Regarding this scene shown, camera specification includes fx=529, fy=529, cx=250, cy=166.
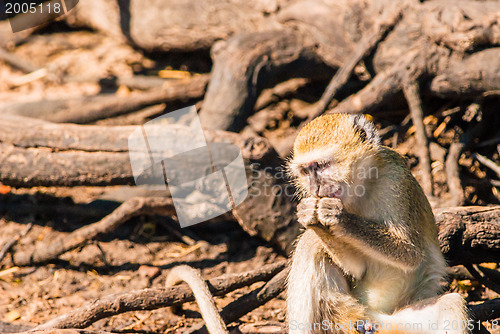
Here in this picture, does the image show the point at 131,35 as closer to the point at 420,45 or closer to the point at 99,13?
the point at 99,13

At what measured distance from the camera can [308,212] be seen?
3.04 metres

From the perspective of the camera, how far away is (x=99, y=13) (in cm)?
736

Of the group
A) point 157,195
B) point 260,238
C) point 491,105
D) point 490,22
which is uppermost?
point 490,22

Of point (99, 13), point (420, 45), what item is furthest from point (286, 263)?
point (99, 13)

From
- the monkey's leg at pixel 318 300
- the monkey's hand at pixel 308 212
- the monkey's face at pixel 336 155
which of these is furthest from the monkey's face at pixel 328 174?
the monkey's leg at pixel 318 300

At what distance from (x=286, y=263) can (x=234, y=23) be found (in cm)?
356

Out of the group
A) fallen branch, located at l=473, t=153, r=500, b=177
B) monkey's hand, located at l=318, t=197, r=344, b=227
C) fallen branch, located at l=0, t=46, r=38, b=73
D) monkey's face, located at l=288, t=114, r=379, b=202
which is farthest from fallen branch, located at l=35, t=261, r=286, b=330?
fallen branch, located at l=0, t=46, r=38, b=73

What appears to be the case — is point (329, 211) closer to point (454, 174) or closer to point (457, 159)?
point (454, 174)

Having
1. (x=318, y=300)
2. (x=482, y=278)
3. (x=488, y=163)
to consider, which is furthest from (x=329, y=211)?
(x=488, y=163)

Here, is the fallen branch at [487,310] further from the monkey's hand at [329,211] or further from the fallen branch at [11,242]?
the fallen branch at [11,242]

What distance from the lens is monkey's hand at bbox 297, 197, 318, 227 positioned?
3016mm

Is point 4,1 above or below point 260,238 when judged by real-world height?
above

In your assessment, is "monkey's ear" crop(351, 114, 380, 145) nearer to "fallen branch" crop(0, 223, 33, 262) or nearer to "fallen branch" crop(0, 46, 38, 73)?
"fallen branch" crop(0, 223, 33, 262)

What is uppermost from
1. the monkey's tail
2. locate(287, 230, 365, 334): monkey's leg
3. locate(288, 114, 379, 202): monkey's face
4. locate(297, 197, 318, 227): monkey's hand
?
locate(288, 114, 379, 202): monkey's face
